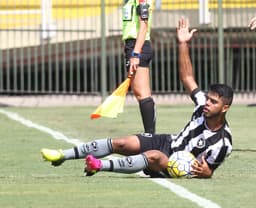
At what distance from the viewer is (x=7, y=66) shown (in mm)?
→ 22656

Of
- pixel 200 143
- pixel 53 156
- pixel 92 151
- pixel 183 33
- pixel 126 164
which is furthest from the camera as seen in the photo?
pixel 183 33

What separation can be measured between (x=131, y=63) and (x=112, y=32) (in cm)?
960

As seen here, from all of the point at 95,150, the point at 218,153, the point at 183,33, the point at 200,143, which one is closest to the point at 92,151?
the point at 95,150

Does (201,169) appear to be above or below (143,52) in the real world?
below

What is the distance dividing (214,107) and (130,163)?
920 mm

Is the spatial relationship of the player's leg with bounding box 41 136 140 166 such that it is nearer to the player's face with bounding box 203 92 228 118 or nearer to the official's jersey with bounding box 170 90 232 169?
Result: the official's jersey with bounding box 170 90 232 169

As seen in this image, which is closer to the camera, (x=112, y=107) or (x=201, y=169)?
(x=201, y=169)

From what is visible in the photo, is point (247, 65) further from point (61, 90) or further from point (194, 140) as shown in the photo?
point (194, 140)

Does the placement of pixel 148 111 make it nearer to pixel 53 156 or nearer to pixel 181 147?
pixel 181 147

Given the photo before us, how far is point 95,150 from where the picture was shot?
11055 millimetres

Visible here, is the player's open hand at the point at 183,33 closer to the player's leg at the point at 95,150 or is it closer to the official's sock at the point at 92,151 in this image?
the player's leg at the point at 95,150

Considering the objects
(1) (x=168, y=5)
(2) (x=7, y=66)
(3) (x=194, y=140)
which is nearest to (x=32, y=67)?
(2) (x=7, y=66)

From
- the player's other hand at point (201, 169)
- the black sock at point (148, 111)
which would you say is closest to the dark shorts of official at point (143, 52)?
the black sock at point (148, 111)

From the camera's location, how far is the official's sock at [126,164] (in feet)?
34.6
